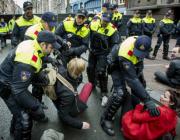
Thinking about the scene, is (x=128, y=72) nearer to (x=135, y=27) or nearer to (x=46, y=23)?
(x=46, y=23)

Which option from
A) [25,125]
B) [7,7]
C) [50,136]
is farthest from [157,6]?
[7,7]

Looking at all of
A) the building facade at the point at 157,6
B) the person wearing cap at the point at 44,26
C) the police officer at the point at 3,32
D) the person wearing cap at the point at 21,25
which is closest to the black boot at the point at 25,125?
the person wearing cap at the point at 44,26

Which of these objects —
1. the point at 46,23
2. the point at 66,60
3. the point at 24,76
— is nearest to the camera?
the point at 24,76

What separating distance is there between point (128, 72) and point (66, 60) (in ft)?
7.42

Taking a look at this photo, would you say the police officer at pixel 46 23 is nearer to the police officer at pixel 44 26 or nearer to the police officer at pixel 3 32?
the police officer at pixel 44 26

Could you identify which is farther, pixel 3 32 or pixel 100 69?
pixel 3 32

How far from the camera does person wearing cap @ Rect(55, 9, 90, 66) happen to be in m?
5.73

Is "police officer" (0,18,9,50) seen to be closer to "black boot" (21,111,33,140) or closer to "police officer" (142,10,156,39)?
"police officer" (142,10,156,39)

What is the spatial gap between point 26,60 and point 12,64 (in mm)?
398

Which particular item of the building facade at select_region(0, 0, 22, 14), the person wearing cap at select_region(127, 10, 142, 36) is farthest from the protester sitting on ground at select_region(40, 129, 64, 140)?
the building facade at select_region(0, 0, 22, 14)

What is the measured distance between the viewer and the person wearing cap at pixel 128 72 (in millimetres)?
3793

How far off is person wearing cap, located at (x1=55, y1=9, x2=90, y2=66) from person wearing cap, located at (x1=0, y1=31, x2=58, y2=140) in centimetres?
216

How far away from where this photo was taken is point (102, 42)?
19.2 ft

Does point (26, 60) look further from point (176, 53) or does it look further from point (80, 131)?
point (176, 53)
